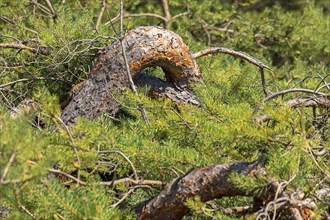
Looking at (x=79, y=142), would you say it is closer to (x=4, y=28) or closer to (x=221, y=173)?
(x=221, y=173)

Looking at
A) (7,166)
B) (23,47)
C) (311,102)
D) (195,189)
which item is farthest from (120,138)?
(23,47)

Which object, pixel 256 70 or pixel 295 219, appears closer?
pixel 295 219

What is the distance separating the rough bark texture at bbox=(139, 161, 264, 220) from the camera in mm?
2535

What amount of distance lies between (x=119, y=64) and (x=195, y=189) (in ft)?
3.63

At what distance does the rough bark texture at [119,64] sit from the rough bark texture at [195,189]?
944 millimetres

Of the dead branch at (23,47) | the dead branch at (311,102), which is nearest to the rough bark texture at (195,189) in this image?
the dead branch at (311,102)

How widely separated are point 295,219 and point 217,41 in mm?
3640

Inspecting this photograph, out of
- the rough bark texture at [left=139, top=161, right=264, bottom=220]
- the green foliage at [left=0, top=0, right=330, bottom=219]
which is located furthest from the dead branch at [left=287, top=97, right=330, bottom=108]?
the rough bark texture at [left=139, top=161, right=264, bottom=220]

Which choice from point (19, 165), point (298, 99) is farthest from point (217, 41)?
point (19, 165)

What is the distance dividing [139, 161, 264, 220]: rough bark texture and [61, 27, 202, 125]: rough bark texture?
3.10ft

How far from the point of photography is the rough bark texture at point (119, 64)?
3.54 metres

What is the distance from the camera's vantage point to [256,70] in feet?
13.6

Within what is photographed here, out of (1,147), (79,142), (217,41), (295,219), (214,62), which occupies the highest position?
(1,147)

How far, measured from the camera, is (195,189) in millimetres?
2578
